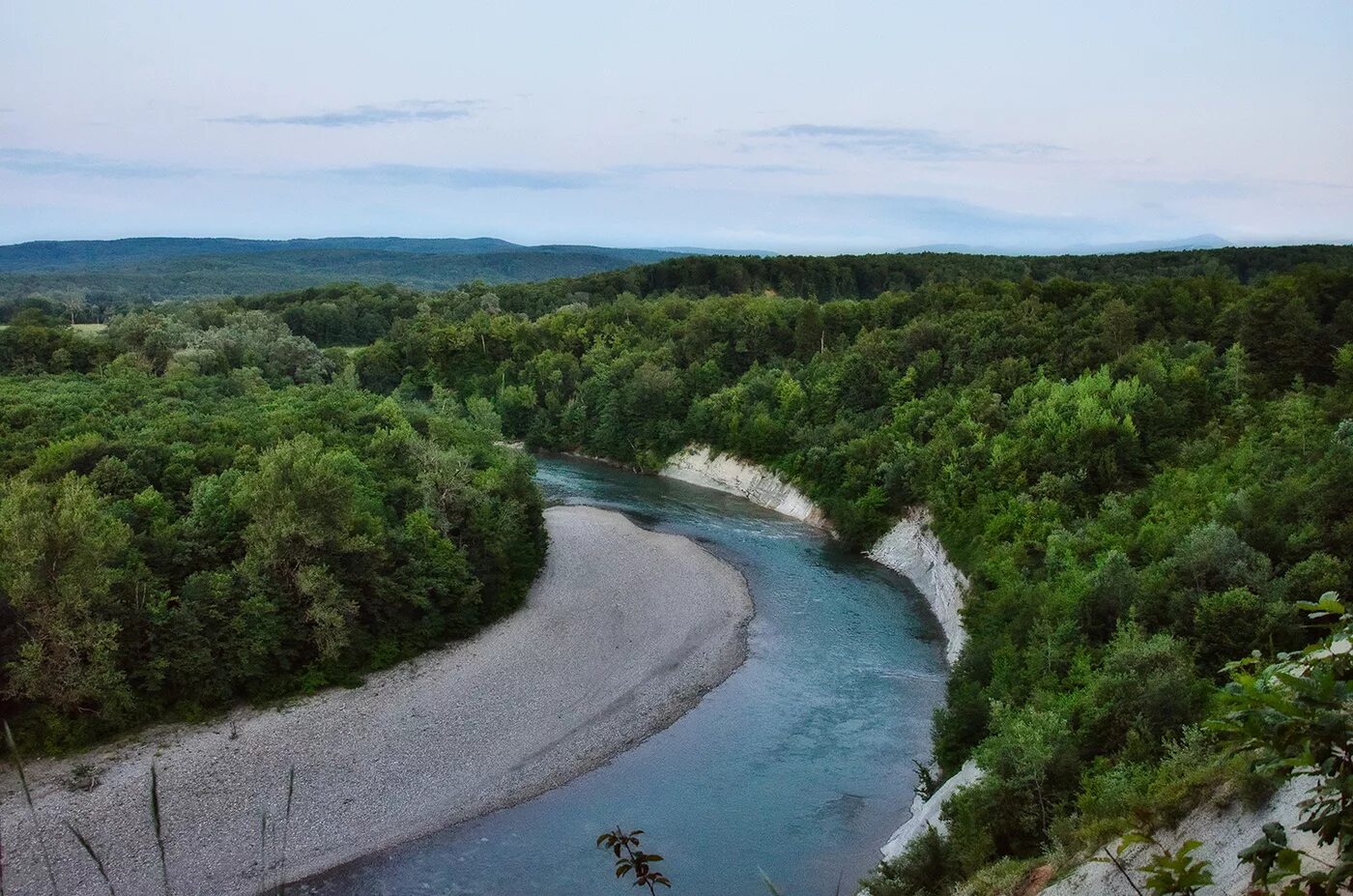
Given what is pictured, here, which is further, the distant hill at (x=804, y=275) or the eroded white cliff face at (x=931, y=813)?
the distant hill at (x=804, y=275)

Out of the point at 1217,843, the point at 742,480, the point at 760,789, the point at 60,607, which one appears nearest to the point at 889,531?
the point at 742,480

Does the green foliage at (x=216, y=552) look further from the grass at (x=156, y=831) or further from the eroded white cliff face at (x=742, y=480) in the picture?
the eroded white cliff face at (x=742, y=480)

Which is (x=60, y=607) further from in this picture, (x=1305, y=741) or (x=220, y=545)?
(x=1305, y=741)

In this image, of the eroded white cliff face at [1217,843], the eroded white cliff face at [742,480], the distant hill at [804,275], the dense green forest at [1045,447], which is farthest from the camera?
the distant hill at [804,275]

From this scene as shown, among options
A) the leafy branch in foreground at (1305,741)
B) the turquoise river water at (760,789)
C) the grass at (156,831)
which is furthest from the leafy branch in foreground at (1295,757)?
the turquoise river water at (760,789)

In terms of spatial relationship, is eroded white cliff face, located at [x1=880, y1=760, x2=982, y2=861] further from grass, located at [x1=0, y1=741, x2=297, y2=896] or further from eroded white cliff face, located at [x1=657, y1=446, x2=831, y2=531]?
eroded white cliff face, located at [x1=657, y1=446, x2=831, y2=531]

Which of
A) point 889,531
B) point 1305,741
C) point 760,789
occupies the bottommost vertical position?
point 760,789

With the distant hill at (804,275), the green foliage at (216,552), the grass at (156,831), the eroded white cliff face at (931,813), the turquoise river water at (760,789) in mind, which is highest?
the distant hill at (804,275)
